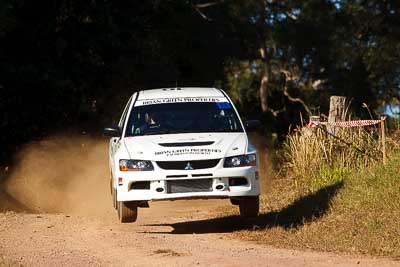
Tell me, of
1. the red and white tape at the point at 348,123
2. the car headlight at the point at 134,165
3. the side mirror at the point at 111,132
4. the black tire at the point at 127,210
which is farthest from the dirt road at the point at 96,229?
the red and white tape at the point at 348,123

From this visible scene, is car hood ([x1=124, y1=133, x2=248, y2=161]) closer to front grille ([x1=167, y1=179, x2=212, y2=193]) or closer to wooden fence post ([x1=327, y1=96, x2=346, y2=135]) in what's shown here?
front grille ([x1=167, y1=179, x2=212, y2=193])

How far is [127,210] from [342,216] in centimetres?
276

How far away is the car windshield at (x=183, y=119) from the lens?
1313cm

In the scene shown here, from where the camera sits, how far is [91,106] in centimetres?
2302

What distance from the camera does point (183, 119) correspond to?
13312mm

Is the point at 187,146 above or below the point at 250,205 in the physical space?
above

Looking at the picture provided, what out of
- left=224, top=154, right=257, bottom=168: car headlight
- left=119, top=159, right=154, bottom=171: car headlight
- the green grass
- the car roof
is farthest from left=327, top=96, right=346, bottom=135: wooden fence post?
left=119, top=159, right=154, bottom=171: car headlight

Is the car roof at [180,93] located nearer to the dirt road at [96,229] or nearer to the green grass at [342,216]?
the dirt road at [96,229]

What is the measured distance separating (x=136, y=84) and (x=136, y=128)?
424 inches

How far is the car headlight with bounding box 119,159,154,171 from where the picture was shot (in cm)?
1201

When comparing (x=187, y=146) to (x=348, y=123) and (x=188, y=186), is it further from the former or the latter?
(x=348, y=123)

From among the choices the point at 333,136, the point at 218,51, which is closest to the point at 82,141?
the point at 333,136

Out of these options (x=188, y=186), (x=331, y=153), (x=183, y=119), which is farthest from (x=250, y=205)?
(x=331, y=153)

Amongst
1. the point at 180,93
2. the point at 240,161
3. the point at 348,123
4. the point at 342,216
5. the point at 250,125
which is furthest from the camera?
the point at 348,123
